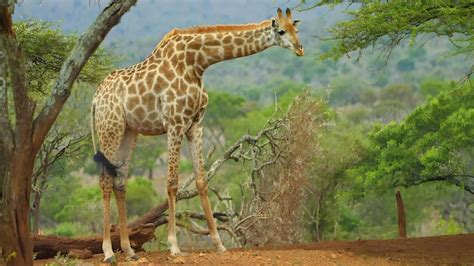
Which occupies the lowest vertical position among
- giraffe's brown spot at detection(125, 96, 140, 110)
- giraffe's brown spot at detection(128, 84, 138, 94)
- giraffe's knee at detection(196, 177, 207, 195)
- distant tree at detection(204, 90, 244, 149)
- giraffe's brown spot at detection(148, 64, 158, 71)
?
giraffe's knee at detection(196, 177, 207, 195)

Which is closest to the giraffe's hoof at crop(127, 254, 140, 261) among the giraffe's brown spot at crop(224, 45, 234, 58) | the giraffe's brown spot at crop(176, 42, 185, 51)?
the giraffe's brown spot at crop(176, 42, 185, 51)

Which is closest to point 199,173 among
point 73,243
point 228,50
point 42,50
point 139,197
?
point 228,50

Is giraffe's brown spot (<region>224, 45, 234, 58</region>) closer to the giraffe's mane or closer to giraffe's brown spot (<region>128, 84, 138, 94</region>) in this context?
the giraffe's mane

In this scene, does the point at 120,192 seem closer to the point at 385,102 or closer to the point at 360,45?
the point at 360,45

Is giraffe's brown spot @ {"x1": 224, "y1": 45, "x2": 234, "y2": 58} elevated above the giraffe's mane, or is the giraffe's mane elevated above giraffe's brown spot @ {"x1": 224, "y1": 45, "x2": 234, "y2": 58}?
the giraffe's mane

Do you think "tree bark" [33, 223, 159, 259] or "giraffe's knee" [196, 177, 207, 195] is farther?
"tree bark" [33, 223, 159, 259]

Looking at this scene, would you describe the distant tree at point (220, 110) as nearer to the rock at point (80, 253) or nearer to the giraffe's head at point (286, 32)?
the rock at point (80, 253)

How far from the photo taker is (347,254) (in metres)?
10.5

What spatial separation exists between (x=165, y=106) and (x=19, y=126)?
2.41 m

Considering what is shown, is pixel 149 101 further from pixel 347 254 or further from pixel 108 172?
pixel 347 254

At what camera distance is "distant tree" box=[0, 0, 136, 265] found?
7457mm

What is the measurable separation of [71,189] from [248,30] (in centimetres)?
2681

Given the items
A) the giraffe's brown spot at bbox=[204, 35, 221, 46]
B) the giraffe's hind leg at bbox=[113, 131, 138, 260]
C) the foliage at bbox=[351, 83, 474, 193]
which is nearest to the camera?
the giraffe's hind leg at bbox=[113, 131, 138, 260]

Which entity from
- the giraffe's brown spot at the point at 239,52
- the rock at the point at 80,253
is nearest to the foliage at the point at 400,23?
the giraffe's brown spot at the point at 239,52
